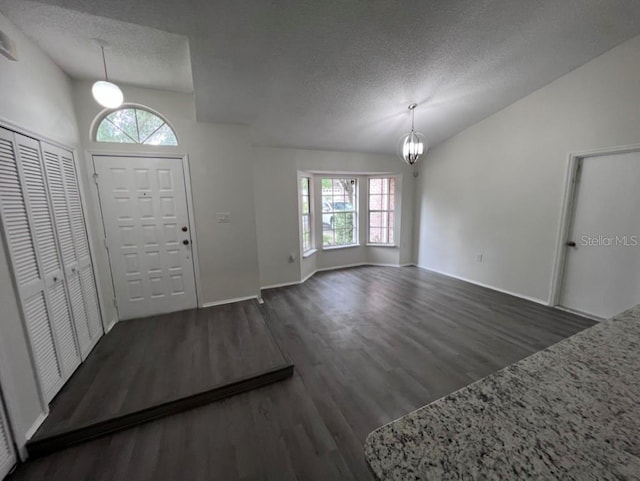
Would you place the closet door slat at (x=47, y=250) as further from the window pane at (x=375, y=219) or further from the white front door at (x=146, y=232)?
the window pane at (x=375, y=219)

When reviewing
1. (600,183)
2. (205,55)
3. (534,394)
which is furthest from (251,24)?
(600,183)

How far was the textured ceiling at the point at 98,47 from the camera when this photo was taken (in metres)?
1.79

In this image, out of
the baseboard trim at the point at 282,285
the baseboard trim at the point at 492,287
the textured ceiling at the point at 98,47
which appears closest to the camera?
the textured ceiling at the point at 98,47

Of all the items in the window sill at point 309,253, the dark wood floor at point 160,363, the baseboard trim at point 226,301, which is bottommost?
the dark wood floor at point 160,363

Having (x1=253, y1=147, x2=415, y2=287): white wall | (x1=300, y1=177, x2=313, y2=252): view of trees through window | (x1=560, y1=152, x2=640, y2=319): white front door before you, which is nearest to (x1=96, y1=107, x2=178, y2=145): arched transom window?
(x1=253, y1=147, x2=415, y2=287): white wall

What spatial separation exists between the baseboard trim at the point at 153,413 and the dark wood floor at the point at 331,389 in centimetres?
5

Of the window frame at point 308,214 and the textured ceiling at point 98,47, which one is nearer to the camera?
the textured ceiling at point 98,47

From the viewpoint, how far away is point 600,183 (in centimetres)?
290

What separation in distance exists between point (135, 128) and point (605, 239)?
5525mm

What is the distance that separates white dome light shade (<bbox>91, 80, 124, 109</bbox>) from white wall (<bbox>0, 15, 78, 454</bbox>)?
0.39m

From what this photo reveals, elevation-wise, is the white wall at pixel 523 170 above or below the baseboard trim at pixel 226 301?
above

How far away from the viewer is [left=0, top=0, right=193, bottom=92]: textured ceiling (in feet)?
5.86

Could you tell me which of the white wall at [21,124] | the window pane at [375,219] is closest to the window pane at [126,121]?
the white wall at [21,124]

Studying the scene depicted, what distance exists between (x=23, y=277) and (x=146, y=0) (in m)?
1.98
